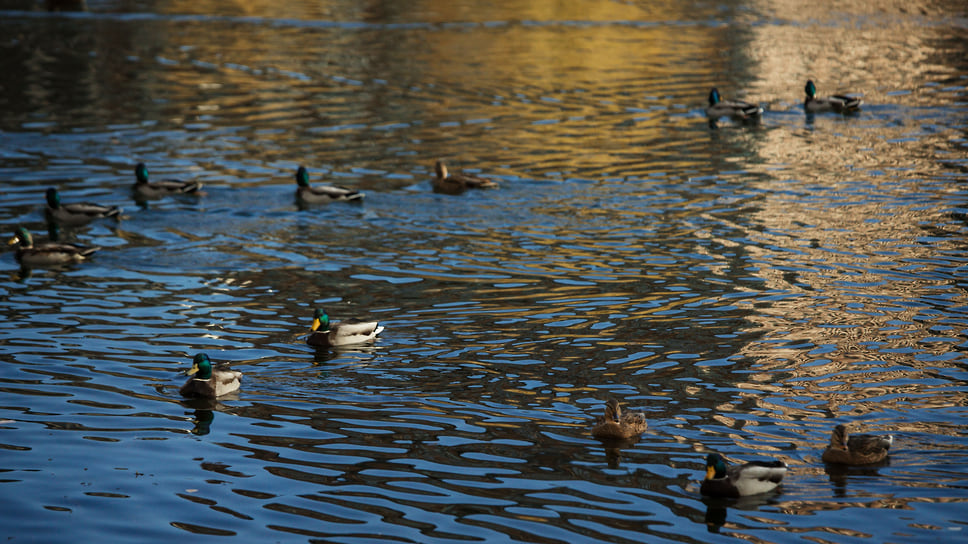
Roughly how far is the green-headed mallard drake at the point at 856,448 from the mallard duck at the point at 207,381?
23.6 feet

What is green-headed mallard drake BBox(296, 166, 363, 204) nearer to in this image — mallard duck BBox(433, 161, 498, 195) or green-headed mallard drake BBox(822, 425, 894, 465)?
mallard duck BBox(433, 161, 498, 195)

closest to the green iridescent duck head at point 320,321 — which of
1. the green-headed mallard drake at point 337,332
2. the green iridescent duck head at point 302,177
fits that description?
the green-headed mallard drake at point 337,332

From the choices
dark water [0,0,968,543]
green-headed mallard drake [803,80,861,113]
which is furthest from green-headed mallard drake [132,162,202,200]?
green-headed mallard drake [803,80,861,113]

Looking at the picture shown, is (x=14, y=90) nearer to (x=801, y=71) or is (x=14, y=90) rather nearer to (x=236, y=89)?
(x=236, y=89)

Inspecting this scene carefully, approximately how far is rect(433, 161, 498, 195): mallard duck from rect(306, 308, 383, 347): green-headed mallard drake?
384 inches

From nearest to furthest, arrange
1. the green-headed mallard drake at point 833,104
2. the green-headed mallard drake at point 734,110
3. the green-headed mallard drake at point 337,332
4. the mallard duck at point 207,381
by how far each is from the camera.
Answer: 1. the mallard duck at point 207,381
2. the green-headed mallard drake at point 337,332
3. the green-headed mallard drake at point 734,110
4. the green-headed mallard drake at point 833,104

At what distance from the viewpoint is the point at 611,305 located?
1848 centimetres

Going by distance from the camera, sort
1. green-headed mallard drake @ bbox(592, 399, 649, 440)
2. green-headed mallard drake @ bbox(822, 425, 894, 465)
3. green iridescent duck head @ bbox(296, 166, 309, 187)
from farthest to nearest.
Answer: green iridescent duck head @ bbox(296, 166, 309, 187) → green-headed mallard drake @ bbox(592, 399, 649, 440) → green-headed mallard drake @ bbox(822, 425, 894, 465)

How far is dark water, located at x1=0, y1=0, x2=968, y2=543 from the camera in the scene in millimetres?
11938

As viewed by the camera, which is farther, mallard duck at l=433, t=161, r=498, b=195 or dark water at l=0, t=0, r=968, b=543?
mallard duck at l=433, t=161, r=498, b=195

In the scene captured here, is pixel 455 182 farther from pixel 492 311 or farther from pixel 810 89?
pixel 810 89

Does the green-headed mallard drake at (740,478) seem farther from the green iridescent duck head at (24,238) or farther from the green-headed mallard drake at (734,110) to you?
the green-headed mallard drake at (734,110)

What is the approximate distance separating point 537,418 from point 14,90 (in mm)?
33744

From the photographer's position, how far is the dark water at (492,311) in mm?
11938
